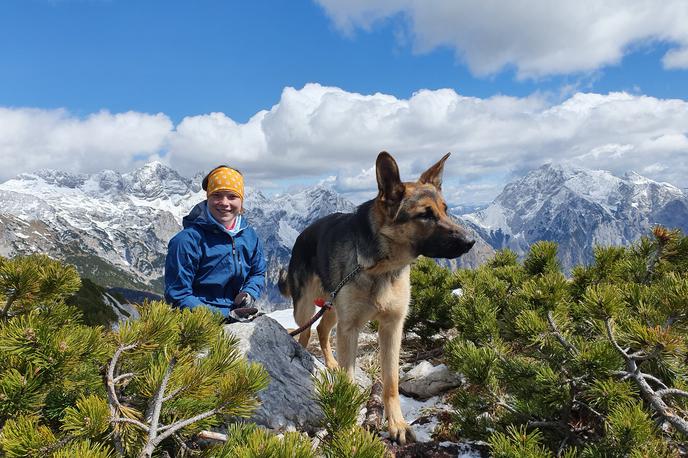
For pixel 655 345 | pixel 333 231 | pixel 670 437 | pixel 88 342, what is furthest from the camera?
pixel 333 231

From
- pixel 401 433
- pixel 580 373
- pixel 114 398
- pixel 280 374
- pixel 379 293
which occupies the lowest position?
pixel 401 433

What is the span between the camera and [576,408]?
→ 3.40 meters

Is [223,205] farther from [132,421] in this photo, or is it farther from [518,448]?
[518,448]

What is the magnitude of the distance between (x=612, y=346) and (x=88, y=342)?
310 centimetres

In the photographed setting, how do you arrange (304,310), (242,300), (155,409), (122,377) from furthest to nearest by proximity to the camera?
(304,310) → (242,300) → (122,377) → (155,409)

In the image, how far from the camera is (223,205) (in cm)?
644

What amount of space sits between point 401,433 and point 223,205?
3858 millimetres

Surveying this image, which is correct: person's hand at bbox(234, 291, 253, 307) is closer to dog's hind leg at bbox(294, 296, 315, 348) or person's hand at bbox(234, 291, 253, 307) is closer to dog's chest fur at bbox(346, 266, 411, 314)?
dog's chest fur at bbox(346, 266, 411, 314)

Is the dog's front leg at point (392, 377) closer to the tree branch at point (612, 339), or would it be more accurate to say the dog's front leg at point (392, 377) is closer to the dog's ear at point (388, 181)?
the dog's ear at point (388, 181)

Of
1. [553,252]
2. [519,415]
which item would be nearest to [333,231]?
[553,252]

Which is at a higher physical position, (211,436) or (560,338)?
(560,338)

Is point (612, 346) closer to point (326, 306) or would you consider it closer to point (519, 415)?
point (519, 415)

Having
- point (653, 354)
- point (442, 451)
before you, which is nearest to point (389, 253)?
point (442, 451)

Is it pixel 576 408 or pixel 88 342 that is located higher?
pixel 88 342
